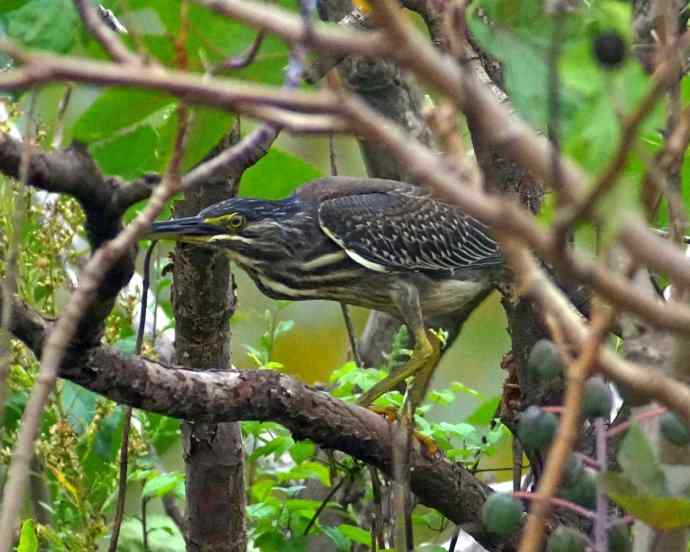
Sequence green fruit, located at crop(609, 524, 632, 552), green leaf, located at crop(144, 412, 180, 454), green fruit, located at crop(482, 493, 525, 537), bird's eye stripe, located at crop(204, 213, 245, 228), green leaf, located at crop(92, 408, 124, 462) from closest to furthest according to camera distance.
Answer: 1. green fruit, located at crop(482, 493, 525, 537)
2. green fruit, located at crop(609, 524, 632, 552)
3. bird's eye stripe, located at crop(204, 213, 245, 228)
4. green leaf, located at crop(92, 408, 124, 462)
5. green leaf, located at crop(144, 412, 180, 454)

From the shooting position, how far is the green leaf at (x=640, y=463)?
122cm

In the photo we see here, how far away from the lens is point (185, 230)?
8.17ft

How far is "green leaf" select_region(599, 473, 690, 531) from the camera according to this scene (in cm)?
119

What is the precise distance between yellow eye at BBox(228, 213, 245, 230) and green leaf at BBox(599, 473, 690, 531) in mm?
1658

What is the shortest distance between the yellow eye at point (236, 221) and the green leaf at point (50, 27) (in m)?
1.25

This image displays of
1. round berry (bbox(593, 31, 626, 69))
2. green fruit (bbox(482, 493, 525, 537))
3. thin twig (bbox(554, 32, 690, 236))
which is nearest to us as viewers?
thin twig (bbox(554, 32, 690, 236))

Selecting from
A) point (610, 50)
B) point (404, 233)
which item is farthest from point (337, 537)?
point (610, 50)

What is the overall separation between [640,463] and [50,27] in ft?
2.61

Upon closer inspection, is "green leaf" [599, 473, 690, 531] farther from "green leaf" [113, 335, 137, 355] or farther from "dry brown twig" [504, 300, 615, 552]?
"green leaf" [113, 335, 137, 355]

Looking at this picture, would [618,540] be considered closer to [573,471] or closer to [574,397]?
[573,471]

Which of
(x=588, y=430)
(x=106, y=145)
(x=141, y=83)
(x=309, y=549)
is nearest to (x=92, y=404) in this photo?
(x=309, y=549)

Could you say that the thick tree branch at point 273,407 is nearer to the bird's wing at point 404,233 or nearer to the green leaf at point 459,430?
the green leaf at point 459,430

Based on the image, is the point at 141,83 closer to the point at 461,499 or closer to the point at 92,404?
the point at 461,499

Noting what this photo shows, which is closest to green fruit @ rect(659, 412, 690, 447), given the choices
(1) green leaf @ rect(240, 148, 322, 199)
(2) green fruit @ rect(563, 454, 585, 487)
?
(2) green fruit @ rect(563, 454, 585, 487)
